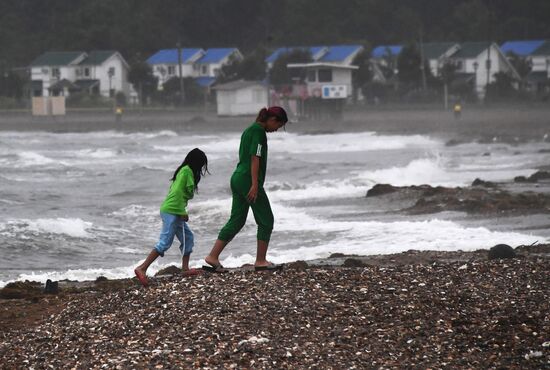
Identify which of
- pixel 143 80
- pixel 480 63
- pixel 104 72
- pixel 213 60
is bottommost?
pixel 143 80

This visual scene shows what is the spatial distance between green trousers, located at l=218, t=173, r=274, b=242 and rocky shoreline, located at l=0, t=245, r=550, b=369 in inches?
16.4

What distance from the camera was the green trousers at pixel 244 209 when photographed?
10367 mm

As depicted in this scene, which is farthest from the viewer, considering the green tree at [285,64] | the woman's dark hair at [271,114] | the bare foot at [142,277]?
the green tree at [285,64]

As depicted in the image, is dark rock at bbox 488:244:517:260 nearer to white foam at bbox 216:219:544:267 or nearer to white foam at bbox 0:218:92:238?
white foam at bbox 216:219:544:267

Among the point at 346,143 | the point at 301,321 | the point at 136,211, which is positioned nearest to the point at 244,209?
the point at 301,321

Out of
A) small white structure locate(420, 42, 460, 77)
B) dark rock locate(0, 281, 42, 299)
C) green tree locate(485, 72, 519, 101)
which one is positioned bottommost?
dark rock locate(0, 281, 42, 299)

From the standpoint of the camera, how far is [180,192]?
34.7ft

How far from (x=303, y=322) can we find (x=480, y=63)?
85472 mm

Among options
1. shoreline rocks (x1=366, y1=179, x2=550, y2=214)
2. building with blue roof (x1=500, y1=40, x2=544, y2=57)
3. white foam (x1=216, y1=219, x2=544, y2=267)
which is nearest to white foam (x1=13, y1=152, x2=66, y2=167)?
shoreline rocks (x1=366, y1=179, x2=550, y2=214)

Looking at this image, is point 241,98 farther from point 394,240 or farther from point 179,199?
point 179,199

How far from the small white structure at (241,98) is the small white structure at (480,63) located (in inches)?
834

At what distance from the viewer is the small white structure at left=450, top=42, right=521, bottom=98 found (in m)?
89.8

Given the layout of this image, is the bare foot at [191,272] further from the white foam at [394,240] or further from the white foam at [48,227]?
the white foam at [48,227]

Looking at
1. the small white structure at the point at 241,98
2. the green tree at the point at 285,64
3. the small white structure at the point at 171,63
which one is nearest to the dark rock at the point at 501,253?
the small white structure at the point at 241,98
